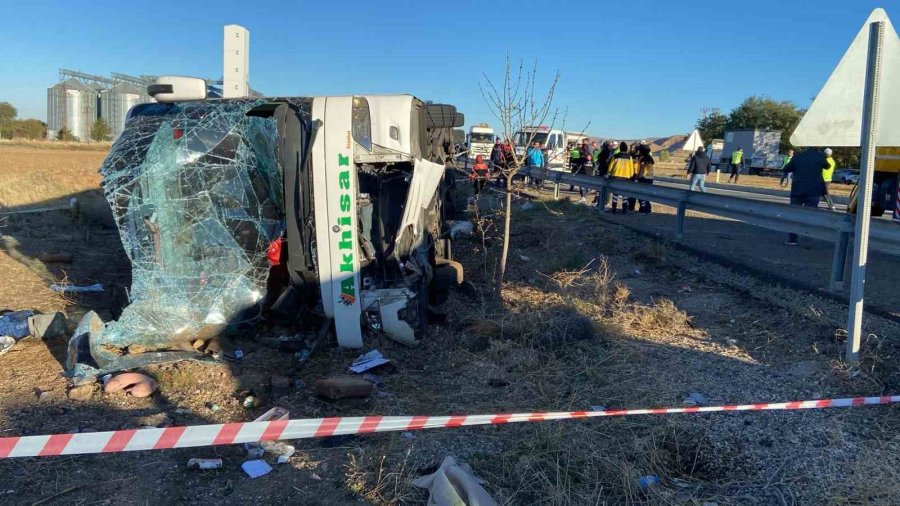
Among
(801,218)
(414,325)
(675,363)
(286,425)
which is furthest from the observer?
(801,218)

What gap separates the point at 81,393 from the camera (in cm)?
438

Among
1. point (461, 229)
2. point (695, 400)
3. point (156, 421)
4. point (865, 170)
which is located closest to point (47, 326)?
point (156, 421)

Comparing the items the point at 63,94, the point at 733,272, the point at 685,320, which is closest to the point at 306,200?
the point at 685,320

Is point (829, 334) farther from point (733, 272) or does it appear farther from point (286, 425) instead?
point (286, 425)

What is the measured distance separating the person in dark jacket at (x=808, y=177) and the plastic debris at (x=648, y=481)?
27.6 feet

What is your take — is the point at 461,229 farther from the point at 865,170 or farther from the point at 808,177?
the point at 865,170

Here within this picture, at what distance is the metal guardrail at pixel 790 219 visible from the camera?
5801mm

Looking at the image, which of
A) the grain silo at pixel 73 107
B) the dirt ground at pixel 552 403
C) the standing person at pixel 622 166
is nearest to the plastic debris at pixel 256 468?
the dirt ground at pixel 552 403

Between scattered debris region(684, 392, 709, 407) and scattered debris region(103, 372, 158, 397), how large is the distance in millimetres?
3611

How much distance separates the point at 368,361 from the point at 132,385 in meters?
1.68

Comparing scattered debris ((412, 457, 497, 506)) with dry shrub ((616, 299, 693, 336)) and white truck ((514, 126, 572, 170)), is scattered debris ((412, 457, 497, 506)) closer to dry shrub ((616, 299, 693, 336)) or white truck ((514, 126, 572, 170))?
dry shrub ((616, 299, 693, 336))

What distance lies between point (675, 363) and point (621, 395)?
2.27ft

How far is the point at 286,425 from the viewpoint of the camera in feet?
10.2

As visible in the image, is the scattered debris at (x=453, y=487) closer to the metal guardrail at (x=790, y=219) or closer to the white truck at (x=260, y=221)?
the white truck at (x=260, y=221)
